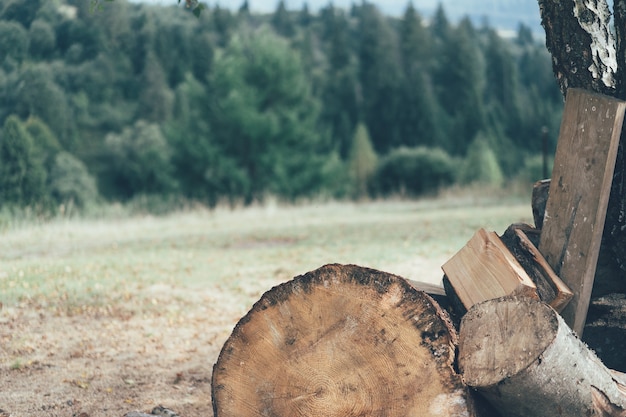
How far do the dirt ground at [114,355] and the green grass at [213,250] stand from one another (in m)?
0.32

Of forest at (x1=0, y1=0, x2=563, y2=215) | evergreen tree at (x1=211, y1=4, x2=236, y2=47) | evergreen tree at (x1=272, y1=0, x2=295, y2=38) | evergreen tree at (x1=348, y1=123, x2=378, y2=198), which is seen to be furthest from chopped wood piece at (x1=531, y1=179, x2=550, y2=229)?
evergreen tree at (x1=272, y1=0, x2=295, y2=38)

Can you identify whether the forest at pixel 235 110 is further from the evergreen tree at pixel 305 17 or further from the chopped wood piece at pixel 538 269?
the evergreen tree at pixel 305 17

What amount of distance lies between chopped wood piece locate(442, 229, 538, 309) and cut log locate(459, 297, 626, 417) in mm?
280

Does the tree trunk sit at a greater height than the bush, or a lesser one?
greater

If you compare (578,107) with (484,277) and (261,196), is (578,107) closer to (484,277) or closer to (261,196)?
(484,277)

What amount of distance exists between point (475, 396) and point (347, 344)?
0.65 metres

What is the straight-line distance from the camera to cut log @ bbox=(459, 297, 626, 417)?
128 inches

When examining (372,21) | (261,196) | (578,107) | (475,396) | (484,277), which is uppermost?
(372,21)

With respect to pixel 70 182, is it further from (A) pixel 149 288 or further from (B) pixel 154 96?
(A) pixel 149 288

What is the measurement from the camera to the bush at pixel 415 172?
147 ft

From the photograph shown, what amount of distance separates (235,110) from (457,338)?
1307 inches

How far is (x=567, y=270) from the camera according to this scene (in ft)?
13.1

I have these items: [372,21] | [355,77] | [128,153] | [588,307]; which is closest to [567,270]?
[588,307]

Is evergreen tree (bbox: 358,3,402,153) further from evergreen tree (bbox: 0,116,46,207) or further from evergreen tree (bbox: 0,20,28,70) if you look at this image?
evergreen tree (bbox: 0,20,28,70)
